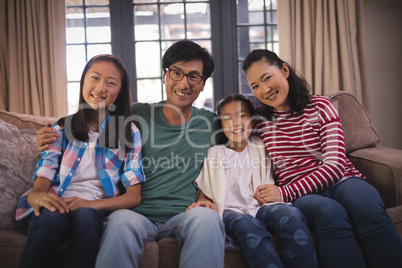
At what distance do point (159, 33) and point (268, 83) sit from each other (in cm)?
178

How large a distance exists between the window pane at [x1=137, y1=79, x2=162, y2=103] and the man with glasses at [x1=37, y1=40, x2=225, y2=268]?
4.84 ft

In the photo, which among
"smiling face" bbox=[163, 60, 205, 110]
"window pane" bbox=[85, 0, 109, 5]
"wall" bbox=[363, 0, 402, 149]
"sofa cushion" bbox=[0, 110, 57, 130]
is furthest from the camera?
"window pane" bbox=[85, 0, 109, 5]

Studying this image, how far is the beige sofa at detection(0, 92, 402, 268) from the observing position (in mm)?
1133

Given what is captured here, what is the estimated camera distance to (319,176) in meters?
1.35

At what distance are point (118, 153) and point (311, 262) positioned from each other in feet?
2.82

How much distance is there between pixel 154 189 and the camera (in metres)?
1.38

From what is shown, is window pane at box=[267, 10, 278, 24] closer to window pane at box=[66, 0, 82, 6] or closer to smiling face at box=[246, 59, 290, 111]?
smiling face at box=[246, 59, 290, 111]

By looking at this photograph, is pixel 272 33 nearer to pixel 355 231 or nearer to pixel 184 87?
pixel 184 87

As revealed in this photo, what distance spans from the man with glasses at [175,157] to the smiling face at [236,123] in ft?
0.24

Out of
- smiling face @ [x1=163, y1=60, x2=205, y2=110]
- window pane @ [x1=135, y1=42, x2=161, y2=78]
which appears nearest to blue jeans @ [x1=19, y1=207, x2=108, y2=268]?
smiling face @ [x1=163, y1=60, x2=205, y2=110]

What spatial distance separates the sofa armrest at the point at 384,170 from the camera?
53.5 inches

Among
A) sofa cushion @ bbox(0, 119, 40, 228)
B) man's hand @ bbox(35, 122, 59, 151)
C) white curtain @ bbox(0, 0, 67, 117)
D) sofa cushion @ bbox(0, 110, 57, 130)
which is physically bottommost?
sofa cushion @ bbox(0, 119, 40, 228)

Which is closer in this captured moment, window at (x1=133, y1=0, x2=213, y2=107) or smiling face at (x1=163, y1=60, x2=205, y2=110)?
smiling face at (x1=163, y1=60, x2=205, y2=110)

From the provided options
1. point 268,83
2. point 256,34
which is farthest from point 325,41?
point 268,83
